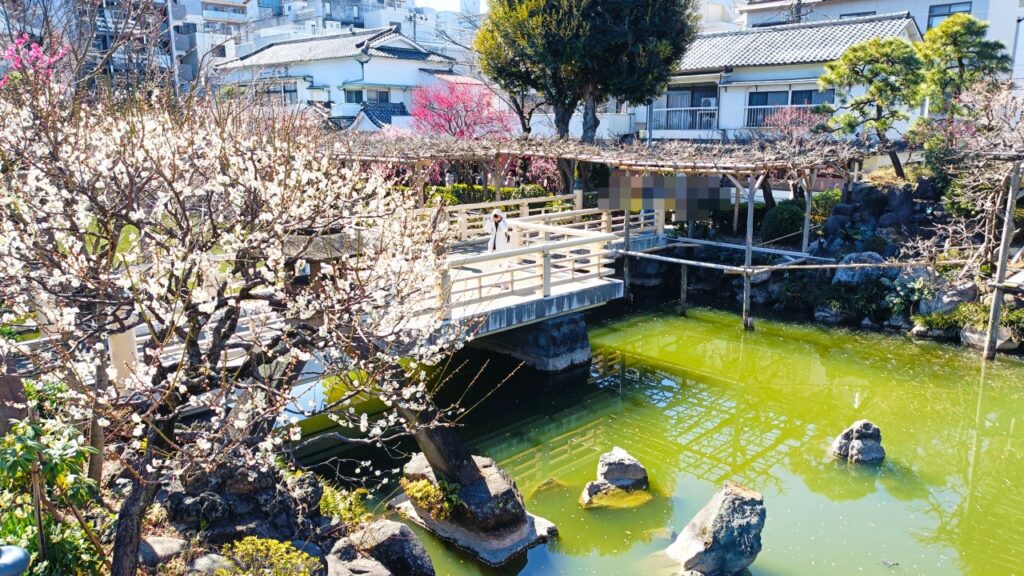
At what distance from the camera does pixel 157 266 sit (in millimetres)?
5613

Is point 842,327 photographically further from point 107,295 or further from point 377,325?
point 107,295

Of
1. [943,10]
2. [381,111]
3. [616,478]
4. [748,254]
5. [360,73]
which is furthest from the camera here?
[360,73]

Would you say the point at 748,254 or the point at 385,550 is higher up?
the point at 748,254

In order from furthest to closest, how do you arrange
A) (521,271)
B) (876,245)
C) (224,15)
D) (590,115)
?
1. (224,15)
2. (590,115)
3. (876,245)
4. (521,271)

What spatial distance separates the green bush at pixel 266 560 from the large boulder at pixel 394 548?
3.52ft

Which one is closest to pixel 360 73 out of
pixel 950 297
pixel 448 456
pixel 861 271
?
pixel 861 271

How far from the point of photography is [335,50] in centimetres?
3444

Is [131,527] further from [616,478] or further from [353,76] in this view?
[353,76]

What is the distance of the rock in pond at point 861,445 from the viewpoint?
10375 millimetres

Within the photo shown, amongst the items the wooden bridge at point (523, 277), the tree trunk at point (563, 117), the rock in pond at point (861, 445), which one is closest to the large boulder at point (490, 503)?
the wooden bridge at point (523, 277)

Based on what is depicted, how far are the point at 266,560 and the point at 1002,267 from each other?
44.4 ft

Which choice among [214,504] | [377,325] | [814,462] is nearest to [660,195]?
[814,462]

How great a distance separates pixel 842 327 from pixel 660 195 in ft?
16.5

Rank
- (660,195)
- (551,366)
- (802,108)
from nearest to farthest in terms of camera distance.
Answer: (551,366) < (660,195) < (802,108)
